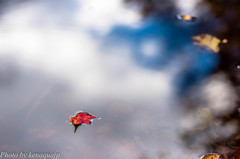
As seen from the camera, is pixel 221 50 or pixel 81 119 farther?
pixel 221 50

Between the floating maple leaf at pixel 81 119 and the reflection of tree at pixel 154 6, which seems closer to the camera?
the floating maple leaf at pixel 81 119

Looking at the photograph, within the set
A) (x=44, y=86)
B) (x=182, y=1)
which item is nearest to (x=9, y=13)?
(x=44, y=86)

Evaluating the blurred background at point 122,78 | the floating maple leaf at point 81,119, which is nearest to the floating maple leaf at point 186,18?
the blurred background at point 122,78

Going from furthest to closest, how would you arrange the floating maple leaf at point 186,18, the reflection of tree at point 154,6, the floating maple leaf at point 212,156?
the reflection of tree at point 154,6
the floating maple leaf at point 186,18
the floating maple leaf at point 212,156

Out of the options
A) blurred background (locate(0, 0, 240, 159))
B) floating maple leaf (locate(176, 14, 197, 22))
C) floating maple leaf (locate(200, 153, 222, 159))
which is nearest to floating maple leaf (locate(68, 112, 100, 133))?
blurred background (locate(0, 0, 240, 159))

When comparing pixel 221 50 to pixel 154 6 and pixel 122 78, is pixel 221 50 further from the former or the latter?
pixel 154 6

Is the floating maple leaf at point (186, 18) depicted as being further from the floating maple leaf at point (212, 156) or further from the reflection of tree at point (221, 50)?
the floating maple leaf at point (212, 156)

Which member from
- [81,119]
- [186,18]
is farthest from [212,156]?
[186,18]
